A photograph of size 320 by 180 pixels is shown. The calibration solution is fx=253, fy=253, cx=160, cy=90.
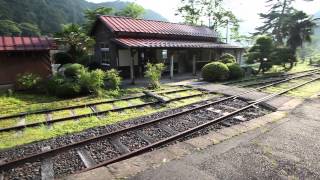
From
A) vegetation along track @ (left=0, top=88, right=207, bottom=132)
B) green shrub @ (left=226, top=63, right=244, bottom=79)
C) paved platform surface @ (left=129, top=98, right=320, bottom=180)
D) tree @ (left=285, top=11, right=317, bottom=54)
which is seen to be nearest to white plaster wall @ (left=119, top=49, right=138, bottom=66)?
green shrub @ (left=226, top=63, right=244, bottom=79)

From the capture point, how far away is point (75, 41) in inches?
824

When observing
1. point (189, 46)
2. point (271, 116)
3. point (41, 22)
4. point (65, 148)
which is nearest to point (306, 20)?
point (189, 46)

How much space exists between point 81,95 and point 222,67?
965 centimetres

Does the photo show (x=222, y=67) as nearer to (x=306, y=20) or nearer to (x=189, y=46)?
(x=189, y=46)

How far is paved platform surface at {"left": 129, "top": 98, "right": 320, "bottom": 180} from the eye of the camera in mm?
4523

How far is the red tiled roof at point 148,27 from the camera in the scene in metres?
18.9

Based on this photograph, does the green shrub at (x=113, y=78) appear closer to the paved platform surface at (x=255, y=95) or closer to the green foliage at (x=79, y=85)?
the green foliage at (x=79, y=85)

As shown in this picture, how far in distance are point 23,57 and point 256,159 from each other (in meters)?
13.2

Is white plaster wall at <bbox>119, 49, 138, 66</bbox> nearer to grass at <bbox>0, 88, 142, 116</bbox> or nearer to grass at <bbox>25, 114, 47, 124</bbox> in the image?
grass at <bbox>0, 88, 142, 116</bbox>

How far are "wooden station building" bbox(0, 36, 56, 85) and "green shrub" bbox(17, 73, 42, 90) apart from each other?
60 centimetres

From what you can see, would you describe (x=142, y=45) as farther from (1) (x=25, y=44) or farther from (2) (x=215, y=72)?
(1) (x=25, y=44)

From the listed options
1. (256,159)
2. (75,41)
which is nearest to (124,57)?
(75,41)

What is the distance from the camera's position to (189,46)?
19.1 m

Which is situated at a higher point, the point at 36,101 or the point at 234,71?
the point at 234,71
